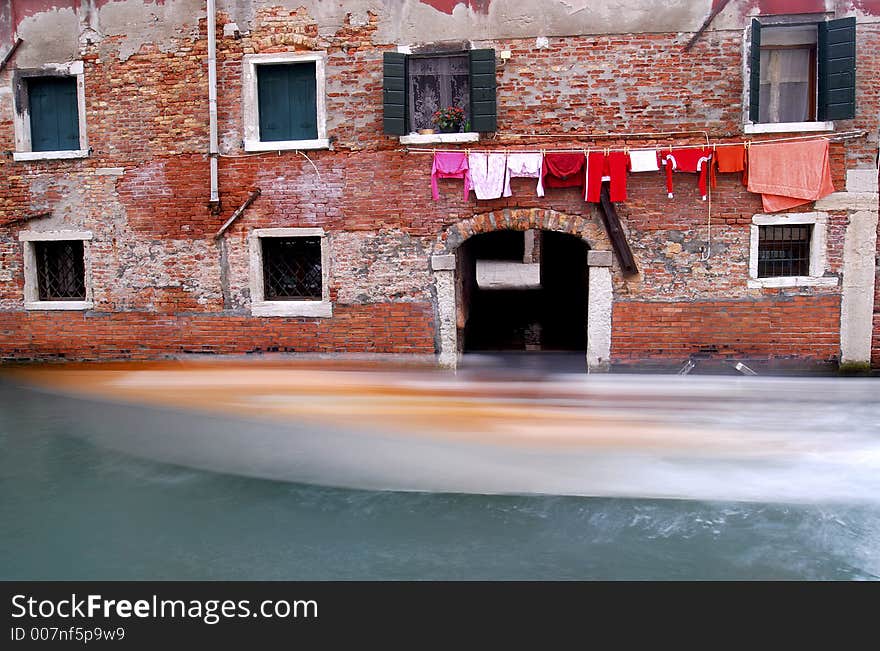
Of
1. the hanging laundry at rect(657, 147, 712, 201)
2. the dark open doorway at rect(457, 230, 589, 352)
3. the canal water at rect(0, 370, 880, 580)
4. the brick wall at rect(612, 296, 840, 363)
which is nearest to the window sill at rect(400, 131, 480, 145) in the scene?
the dark open doorway at rect(457, 230, 589, 352)

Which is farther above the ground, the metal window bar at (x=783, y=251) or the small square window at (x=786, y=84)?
the small square window at (x=786, y=84)

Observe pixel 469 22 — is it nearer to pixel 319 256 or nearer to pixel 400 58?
pixel 400 58

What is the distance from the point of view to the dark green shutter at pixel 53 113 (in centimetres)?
891

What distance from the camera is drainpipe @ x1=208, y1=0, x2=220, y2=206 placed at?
325 inches

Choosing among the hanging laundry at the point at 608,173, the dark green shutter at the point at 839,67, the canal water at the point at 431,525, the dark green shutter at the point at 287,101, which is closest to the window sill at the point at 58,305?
the dark green shutter at the point at 287,101

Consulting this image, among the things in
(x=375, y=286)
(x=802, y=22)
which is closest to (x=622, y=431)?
(x=375, y=286)

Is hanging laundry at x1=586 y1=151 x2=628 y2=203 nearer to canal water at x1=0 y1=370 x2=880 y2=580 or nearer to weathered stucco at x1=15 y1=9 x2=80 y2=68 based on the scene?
canal water at x1=0 y1=370 x2=880 y2=580

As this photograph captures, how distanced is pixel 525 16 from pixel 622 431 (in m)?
4.88

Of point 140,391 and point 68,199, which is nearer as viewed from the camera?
point 140,391

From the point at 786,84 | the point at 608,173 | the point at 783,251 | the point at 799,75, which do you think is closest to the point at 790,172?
the point at 783,251

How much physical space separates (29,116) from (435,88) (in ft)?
17.3

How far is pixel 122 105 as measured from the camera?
28.3ft

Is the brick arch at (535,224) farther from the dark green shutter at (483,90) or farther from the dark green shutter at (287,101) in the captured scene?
the dark green shutter at (287,101)

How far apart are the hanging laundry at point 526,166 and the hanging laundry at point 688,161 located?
4.34ft
